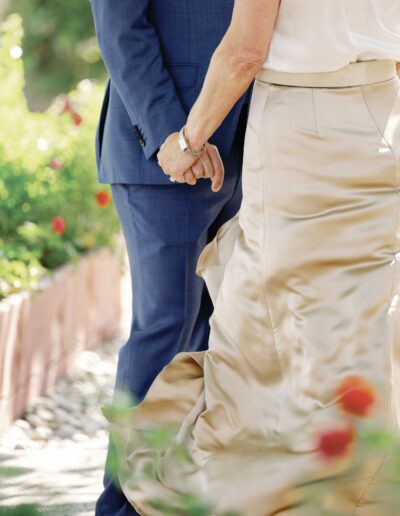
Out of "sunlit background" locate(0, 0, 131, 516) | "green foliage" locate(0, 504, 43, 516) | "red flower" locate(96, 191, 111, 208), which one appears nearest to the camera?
"green foliage" locate(0, 504, 43, 516)

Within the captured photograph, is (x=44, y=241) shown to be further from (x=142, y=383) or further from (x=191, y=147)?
(x=191, y=147)

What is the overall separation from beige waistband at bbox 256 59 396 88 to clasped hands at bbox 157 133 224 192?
1.22 ft

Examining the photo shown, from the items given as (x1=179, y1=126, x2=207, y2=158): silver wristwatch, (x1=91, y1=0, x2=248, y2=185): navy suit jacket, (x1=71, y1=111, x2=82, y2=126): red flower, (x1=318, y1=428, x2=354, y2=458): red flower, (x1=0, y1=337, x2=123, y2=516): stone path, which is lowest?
(x1=0, y1=337, x2=123, y2=516): stone path

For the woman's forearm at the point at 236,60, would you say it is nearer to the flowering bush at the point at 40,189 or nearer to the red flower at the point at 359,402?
the red flower at the point at 359,402

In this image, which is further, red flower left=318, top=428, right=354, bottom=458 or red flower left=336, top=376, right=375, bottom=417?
red flower left=336, top=376, right=375, bottom=417

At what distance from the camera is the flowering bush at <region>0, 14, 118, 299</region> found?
5.31 m

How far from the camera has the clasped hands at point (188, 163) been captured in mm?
2969

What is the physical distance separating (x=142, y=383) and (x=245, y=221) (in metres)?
0.71

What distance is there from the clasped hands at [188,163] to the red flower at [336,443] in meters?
1.25

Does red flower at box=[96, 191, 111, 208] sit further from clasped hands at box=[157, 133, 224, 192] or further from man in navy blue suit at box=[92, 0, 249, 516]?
clasped hands at box=[157, 133, 224, 192]

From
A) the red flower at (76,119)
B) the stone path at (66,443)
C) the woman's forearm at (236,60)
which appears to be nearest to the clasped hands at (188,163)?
the woman's forearm at (236,60)

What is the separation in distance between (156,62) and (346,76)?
0.64 metres

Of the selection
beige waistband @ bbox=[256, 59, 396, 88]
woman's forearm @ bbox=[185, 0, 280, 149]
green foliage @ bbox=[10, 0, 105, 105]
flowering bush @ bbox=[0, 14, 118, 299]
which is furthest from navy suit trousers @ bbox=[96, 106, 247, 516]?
green foliage @ bbox=[10, 0, 105, 105]

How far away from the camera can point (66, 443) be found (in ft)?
15.2
